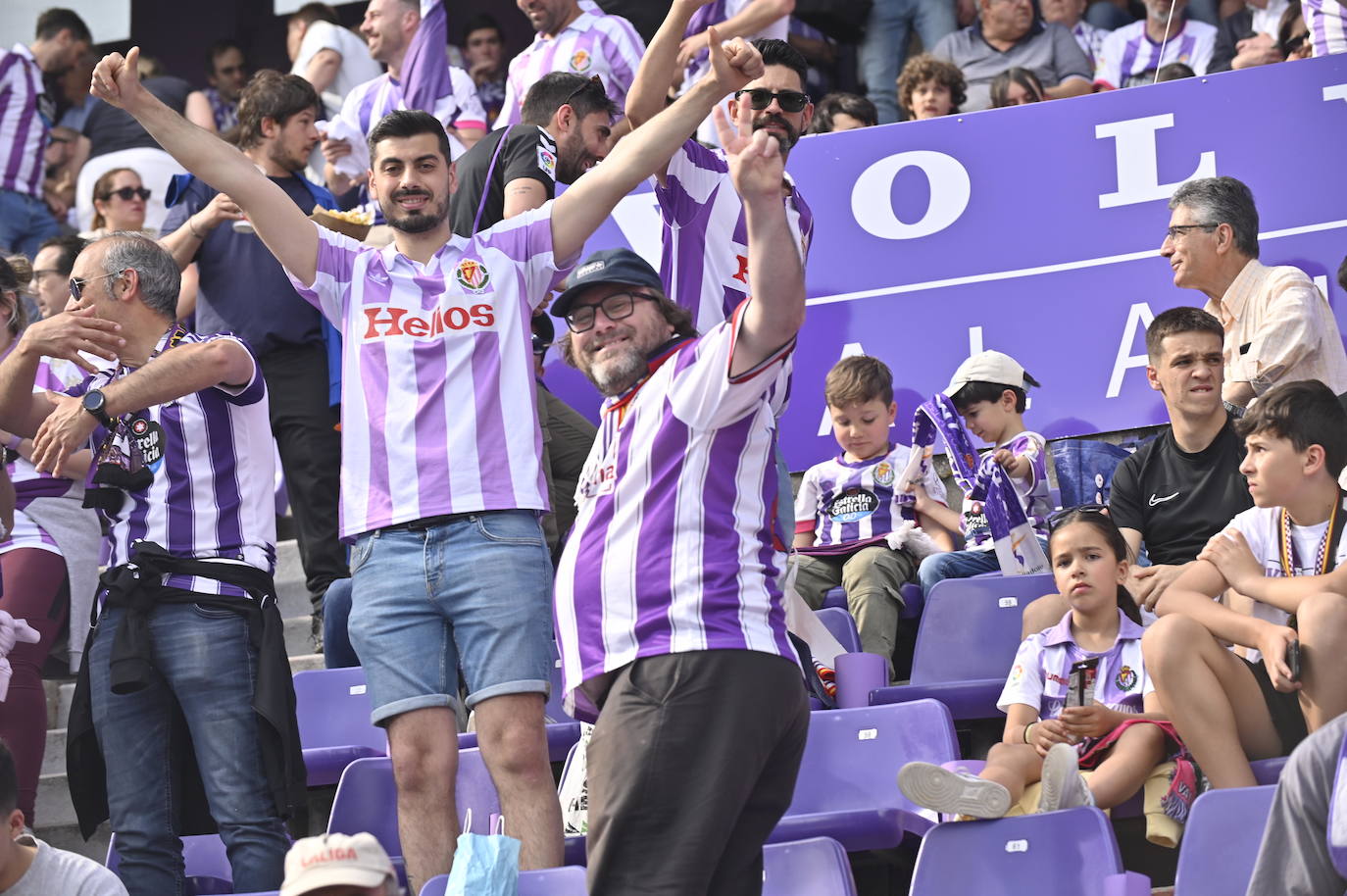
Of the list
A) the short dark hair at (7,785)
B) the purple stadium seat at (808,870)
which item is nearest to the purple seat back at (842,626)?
the purple stadium seat at (808,870)

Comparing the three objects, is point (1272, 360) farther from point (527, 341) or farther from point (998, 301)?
point (527, 341)

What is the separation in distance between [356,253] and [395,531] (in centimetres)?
71

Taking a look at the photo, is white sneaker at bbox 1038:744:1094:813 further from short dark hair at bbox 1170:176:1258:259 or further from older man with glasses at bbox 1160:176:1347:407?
short dark hair at bbox 1170:176:1258:259

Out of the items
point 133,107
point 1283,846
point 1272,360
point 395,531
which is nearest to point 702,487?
point 395,531

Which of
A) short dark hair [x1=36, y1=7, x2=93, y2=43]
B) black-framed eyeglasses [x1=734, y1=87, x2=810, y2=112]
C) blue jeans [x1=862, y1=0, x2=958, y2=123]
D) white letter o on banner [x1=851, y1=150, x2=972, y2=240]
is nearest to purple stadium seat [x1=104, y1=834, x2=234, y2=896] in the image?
black-framed eyeglasses [x1=734, y1=87, x2=810, y2=112]

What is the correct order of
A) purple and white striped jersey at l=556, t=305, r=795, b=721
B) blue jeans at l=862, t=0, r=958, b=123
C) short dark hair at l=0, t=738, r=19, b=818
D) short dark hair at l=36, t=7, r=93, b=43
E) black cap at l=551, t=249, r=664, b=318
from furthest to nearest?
short dark hair at l=36, t=7, r=93, b=43 < blue jeans at l=862, t=0, r=958, b=123 < short dark hair at l=0, t=738, r=19, b=818 < black cap at l=551, t=249, r=664, b=318 < purple and white striped jersey at l=556, t=305, r=795, b=721

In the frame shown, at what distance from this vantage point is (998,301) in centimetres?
660

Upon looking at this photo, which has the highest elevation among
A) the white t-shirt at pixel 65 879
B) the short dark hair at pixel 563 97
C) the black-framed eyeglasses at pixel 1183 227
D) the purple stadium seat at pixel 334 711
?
the short dark hair at pixel 563 97

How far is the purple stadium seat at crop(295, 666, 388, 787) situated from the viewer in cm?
513

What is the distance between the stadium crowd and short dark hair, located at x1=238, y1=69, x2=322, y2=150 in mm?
19

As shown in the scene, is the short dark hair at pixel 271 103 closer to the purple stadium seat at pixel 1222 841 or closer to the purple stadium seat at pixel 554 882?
the purple stadium seat at pixel 554 882

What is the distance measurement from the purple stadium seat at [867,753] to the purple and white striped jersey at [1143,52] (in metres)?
5.01

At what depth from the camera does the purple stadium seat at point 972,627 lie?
5.22 meters

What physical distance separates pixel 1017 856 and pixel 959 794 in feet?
0.59
